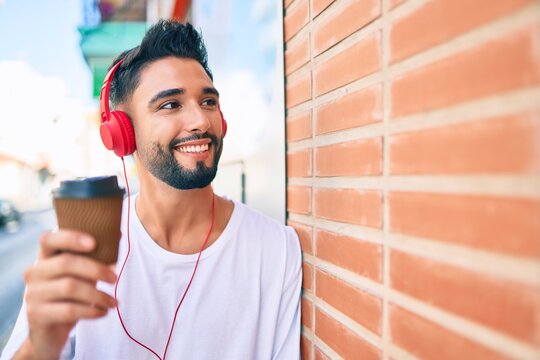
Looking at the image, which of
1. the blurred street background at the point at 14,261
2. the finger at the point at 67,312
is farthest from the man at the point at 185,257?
the blurred street background at the point at 14,261

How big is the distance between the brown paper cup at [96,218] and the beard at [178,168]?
0.75 metres

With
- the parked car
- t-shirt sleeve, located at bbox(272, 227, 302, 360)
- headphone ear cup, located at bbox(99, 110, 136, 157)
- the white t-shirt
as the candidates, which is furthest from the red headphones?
the parked car

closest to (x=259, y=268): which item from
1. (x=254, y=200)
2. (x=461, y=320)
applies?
(x=254, y=200)

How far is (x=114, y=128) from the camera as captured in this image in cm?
153

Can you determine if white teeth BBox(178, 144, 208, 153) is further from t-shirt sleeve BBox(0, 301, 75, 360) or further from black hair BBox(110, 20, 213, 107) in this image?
t-shirt sleeve BBox(0, 301, 75, 360)

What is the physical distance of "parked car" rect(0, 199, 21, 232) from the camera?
1031cm

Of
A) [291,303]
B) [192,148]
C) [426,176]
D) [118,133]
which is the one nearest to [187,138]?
[192,148]

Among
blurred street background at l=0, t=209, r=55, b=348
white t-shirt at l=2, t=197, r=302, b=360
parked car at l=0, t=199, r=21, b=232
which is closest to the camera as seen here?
white t-shirt at l=2, t=197, r=302, b=360

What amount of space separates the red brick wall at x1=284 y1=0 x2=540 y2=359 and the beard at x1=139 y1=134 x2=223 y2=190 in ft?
Answer: 1.70

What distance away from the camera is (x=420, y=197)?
72 centimetres

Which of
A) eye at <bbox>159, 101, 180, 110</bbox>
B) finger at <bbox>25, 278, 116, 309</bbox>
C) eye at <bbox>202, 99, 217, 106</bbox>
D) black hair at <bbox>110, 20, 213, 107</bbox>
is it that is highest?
black hair at <bbox>110, 20, 213, 107</bbox>

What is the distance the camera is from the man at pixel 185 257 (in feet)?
4.45

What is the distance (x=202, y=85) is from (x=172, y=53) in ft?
0.78

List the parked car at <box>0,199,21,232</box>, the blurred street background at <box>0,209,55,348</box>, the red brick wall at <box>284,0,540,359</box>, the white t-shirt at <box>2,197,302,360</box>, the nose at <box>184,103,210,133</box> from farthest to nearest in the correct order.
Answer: the parked car at <box>0,199,21,232</box>, the blurred street background at <box>0,209,55,348</box>, the nose at <box>184,103,210,133</box>, the white t-shirt at <box>2,197,302,360</box>, the red brick wall at <box>284,0,540,359</box>
